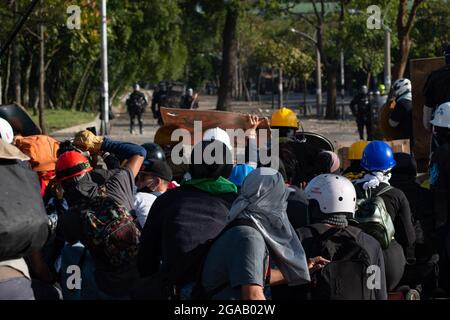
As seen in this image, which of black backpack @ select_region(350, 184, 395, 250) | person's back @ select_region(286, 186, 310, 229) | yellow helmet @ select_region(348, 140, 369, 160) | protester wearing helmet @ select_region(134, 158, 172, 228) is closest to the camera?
black backpack @ select_region(350, 184, 395, 250)

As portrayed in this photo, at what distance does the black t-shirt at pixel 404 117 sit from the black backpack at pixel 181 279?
6.30 meters

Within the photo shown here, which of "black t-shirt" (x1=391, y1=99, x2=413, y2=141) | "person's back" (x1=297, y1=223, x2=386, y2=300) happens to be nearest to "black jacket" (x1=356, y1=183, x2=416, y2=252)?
"person's back" (x1=297, y1=223, x2=386, y2=300)

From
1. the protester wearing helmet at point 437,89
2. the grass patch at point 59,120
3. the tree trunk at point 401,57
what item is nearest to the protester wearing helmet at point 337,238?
the protester wearing helmet at point 437,89

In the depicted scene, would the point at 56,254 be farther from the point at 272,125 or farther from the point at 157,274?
the point at 272,125

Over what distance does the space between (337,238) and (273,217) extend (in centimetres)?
72

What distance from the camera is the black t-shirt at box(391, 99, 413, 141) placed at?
10781 mm

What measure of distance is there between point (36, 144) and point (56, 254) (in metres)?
1.43

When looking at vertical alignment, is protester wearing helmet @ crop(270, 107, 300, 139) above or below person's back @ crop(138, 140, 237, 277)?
above

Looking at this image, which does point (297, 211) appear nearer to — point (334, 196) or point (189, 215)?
point (334, 196)

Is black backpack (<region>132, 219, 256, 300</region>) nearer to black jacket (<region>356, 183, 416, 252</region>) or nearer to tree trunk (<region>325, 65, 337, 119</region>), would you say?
black jacket (<region>356, 183, 416, 252</region>)

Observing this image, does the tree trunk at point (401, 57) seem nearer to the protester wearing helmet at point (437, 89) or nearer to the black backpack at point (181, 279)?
the protester wearing helmet at point (437, 89)

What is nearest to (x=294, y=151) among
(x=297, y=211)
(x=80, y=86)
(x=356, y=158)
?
(x=356, y=158)

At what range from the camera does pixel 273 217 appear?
470cm
